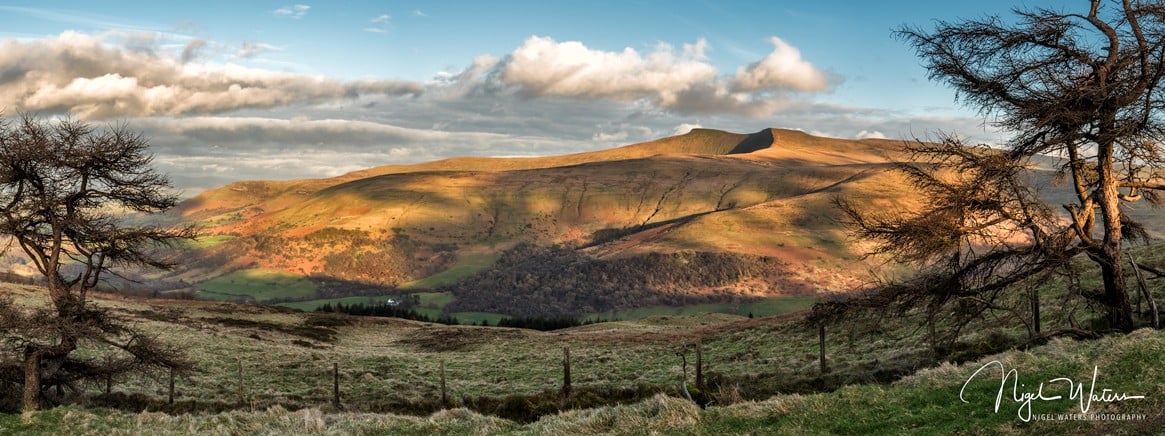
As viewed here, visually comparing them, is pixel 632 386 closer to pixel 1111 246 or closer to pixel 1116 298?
pixel 1116 298

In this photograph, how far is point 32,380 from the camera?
22.6m

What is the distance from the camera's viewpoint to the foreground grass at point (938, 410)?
10.6m

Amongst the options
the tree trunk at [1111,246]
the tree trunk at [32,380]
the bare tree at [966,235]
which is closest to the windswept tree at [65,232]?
the tree trunk at [32,380]

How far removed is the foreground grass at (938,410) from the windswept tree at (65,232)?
14.0 feet

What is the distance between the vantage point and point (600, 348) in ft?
187

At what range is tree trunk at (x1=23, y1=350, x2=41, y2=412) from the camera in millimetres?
22438

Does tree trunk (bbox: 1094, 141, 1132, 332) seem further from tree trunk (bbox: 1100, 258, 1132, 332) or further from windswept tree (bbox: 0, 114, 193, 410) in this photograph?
windswept tree (bbox: 0, 114, 193, 410)

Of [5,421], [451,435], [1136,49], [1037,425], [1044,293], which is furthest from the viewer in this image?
[1044,293]

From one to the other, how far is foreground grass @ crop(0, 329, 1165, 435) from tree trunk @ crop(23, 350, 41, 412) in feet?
11.5

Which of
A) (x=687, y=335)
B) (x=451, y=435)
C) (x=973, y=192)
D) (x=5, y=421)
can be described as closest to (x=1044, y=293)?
(x=973, y=192)

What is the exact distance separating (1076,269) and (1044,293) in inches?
946

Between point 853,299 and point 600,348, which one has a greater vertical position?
point 853,299

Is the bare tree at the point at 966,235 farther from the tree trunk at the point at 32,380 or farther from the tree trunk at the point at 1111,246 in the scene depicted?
the tree trunk at the point at 32,380

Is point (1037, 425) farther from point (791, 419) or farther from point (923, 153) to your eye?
point (923, 153)
